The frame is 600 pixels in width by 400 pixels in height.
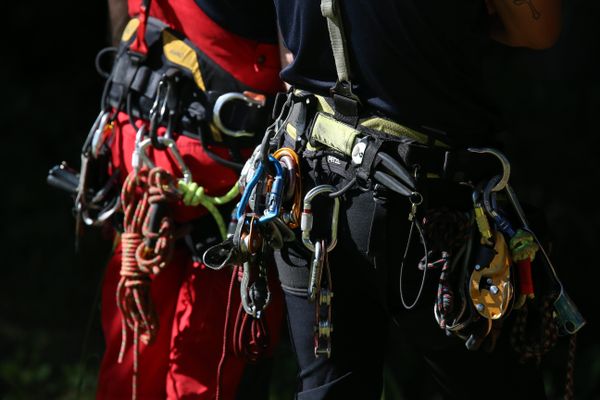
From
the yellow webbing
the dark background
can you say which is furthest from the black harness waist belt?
the dark background

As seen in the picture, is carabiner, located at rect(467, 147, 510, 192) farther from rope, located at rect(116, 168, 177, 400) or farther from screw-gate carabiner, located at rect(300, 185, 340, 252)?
rope, located at rect(116, 168, 177, 400)

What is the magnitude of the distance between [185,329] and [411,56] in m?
1.08

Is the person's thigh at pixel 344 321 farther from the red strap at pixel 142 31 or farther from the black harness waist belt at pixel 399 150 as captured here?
the red strap at pixel 142 31

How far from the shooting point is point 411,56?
6.92ft

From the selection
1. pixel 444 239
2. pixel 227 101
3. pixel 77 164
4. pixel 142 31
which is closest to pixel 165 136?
pixel 227 101

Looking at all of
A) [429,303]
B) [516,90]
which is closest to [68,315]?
[516,90]

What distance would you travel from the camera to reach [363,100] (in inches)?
86.5

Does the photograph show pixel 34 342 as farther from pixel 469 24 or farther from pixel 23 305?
pixel 469 24

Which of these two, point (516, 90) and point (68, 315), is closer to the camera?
point (516, 90)

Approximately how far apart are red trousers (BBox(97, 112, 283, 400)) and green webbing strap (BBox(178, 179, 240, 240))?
0.13 ft

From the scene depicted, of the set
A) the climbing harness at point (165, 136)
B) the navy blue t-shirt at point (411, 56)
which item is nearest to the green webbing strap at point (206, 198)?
the climbing harness at point (165, 136)

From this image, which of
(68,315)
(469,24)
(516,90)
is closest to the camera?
(469,24)

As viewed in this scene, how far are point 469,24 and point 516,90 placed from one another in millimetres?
2309

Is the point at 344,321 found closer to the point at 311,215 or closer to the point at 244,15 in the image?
the point at 311,215
